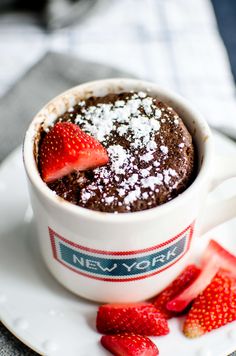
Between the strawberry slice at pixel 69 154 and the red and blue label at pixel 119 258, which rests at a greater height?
the strawberry slice at pixel 69 154

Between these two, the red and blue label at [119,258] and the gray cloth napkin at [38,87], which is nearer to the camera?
the red and blue label at [119,258]

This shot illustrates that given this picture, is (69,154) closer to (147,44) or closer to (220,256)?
(220,256)

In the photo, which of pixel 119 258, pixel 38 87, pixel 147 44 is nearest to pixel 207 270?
pixel 119 258

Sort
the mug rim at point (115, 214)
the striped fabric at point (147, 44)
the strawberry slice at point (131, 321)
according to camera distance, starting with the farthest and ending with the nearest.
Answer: the striped fabric at point (147, 44) < the strawberry slice at point (131, 321) < the mug rim at point (115, 214)

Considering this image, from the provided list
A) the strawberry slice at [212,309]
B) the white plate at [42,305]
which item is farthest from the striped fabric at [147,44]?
the strawberry slice at [212,309]

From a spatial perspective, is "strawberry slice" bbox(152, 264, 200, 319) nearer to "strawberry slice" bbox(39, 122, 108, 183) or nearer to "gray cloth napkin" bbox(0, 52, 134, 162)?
"strawberry slice" bbox(39, 122, 108, 183)

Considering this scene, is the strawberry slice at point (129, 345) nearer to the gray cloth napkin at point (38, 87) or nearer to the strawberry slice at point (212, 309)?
the strawberry slice at point (212, 309)

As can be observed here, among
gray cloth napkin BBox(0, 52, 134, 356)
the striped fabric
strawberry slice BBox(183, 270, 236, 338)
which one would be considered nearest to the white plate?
strawberry slice BBox(183, 270, 236, 338)
